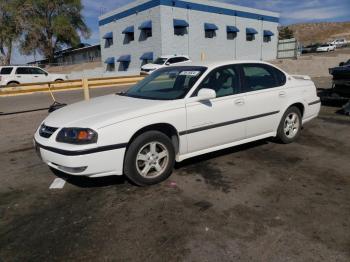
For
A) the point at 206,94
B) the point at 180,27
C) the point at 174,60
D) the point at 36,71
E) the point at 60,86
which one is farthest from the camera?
the point at 180,27

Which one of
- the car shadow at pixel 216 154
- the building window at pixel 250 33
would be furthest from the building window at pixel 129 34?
the car shadow at pixel 216 154

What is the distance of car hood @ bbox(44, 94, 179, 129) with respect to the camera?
3979 millimetres

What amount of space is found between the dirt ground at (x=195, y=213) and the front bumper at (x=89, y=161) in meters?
0.35

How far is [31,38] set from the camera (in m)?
45.0

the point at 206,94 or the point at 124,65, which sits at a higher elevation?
the point at 124,65

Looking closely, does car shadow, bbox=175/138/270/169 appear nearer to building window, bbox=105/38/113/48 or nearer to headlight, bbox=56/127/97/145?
headlight, bbox=56/127/97/145

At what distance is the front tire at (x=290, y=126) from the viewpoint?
5848mm

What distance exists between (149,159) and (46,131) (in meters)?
1.36

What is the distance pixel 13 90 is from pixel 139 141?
6292 millimetres

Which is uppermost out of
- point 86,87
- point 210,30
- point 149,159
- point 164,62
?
point 210,30

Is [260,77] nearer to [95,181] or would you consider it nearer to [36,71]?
[95,181]

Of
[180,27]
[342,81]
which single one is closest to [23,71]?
[180,27]

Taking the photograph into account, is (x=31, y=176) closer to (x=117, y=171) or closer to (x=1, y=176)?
(x=1, y=176)

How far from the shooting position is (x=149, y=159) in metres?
4.26
